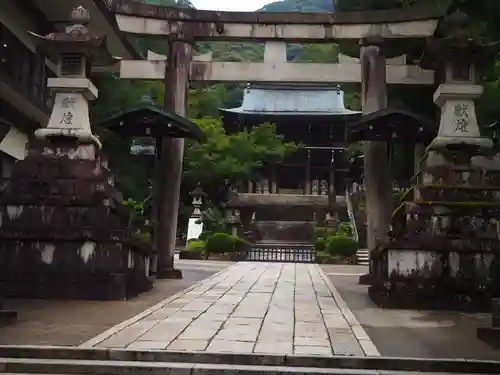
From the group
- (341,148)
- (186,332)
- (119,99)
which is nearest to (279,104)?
(341,148)

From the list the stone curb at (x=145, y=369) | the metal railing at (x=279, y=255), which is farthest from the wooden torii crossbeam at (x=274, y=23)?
the metal railing at (x=279, y=255)

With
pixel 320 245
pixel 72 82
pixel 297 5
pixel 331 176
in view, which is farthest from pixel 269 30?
pixel 297 5

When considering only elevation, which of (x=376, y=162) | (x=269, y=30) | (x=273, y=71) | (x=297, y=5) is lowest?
(x=376, y=162)

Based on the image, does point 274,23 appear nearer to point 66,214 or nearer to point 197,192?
point 66,214

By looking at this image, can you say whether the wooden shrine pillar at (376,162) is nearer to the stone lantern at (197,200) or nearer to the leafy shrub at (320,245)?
the leafy shrub at (320,245)

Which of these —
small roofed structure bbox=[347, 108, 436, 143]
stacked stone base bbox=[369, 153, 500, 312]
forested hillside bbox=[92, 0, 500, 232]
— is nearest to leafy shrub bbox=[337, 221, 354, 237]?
forested hillside bbox=[92, 0, 500, 232]

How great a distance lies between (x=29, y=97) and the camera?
60.3 ft

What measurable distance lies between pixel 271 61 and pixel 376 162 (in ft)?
12.7

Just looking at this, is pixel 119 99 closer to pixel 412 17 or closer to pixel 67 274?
pixel 412 17

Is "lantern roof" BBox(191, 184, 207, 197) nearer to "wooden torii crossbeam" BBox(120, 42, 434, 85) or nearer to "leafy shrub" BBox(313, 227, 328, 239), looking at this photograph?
"leafy shrub" BBox(313, 227, 328, 239)

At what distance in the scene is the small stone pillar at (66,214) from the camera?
905cm

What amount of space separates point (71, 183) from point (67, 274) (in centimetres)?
142

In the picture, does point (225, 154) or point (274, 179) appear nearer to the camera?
point (225, 154)

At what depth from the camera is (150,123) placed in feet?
Answer: 42.4
